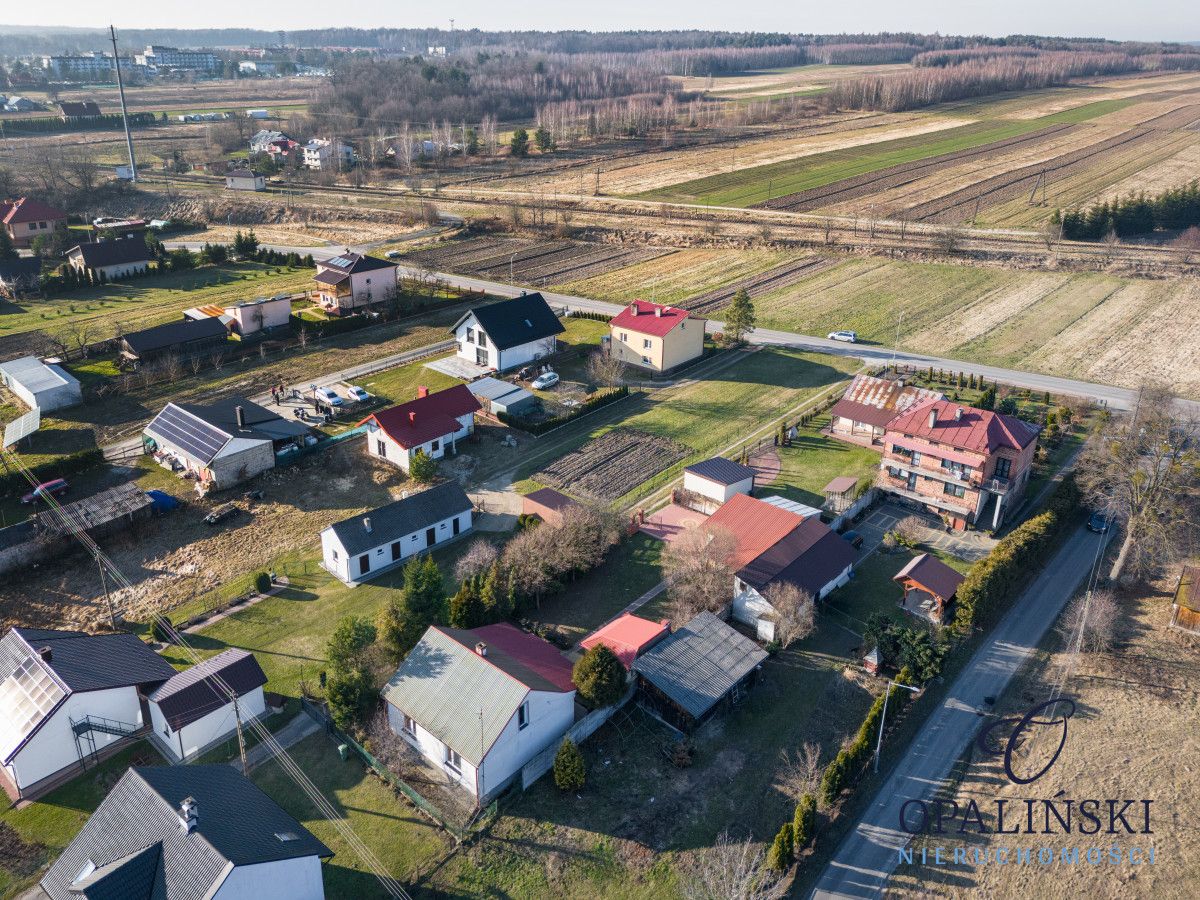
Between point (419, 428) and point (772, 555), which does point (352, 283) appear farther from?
point (772, 555)

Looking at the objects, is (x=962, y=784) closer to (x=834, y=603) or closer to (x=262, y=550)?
(x=834, y=603)

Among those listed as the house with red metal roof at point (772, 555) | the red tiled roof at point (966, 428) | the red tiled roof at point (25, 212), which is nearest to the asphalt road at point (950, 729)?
the red tiled roof at point (966, 428)

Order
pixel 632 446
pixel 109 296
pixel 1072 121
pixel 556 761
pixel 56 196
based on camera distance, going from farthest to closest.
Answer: pixel 1072 121
pixel 56 196
pixel 109 296
pixel 632 446
pixel 556 761

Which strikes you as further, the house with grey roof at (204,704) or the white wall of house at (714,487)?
the white wall of house at (714,487)

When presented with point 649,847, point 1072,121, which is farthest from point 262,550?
point 1072,121

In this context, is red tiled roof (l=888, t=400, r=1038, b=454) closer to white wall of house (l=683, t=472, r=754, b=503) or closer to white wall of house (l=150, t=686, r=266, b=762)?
white wall of house (l=683, t=472, r=754, b=503)

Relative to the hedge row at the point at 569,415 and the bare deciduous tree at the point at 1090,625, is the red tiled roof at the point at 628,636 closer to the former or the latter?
the bare deciduous tree at the point at 1090,625

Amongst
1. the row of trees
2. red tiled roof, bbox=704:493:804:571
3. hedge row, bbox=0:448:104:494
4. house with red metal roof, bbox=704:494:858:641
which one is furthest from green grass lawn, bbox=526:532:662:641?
the row of trees
